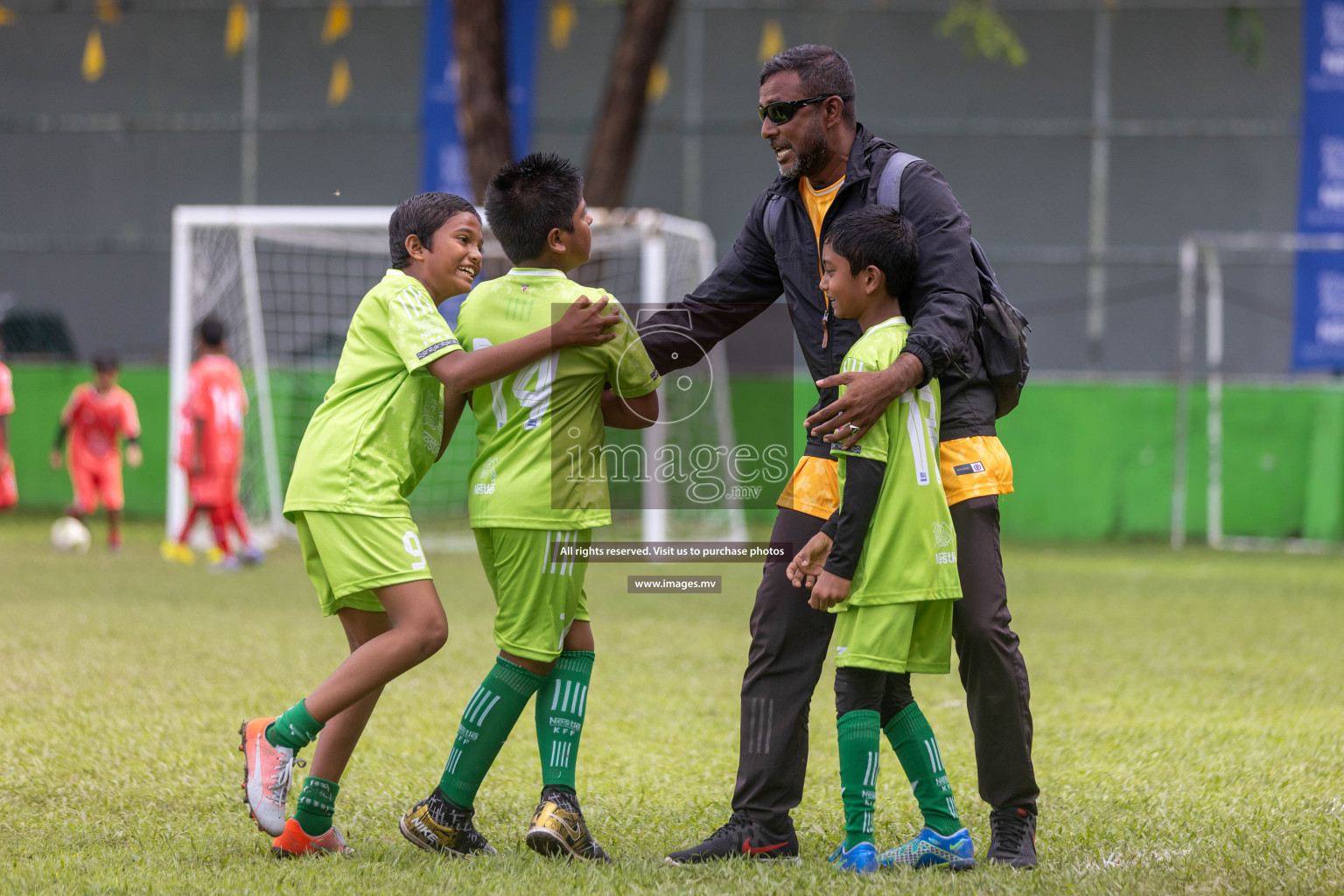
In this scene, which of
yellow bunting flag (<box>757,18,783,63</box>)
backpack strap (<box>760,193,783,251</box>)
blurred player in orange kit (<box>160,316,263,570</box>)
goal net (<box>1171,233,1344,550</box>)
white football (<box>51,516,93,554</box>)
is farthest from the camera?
yellow bunting flag (<box>757,18,783,63</box>)

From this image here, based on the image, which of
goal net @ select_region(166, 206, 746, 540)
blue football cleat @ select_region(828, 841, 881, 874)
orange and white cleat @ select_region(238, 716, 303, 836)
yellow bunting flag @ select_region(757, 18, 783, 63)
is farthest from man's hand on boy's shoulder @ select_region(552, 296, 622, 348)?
yellow bunting flag @ select_region(757, 18, 783, 63)

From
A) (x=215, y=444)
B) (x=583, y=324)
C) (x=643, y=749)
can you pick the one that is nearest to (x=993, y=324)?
(x=583, y=324)

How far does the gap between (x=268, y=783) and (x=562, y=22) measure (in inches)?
625

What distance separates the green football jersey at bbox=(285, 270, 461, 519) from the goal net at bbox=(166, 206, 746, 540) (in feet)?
23.3

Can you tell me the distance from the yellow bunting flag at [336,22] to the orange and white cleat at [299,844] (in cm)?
1526

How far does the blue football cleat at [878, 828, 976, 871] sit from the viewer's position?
3482 millimetres

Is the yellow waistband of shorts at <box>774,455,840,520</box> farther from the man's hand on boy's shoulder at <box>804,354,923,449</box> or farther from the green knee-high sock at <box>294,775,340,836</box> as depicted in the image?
the green knee-high sock at <box>294,775,340,836</box>

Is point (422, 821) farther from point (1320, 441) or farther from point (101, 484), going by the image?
point (1320, 441)

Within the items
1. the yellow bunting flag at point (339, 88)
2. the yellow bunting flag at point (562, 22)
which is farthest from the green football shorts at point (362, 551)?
the yellow bunting flag at point (339, 88)

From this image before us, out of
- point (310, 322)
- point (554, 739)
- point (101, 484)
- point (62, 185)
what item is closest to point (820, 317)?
point (554, 739)

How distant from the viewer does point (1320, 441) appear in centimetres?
1378

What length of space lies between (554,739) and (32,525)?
1266 cm

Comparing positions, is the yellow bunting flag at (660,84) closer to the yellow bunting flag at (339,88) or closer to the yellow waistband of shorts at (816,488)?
the yellow bunting flag at (339,88)

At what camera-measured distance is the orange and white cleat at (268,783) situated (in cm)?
342
